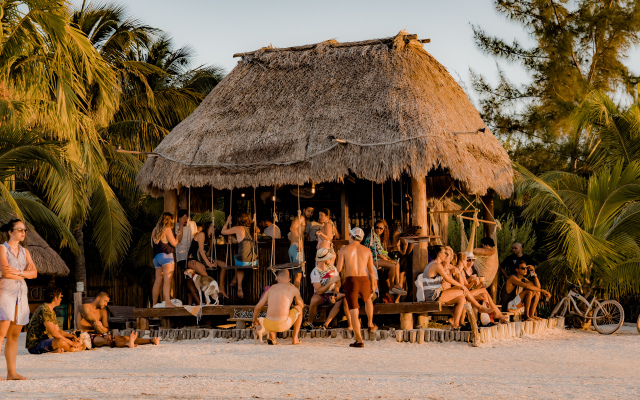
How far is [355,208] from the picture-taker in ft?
52.4

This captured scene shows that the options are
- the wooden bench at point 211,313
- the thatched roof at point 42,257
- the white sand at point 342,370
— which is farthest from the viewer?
the thatched roof at point 42,257

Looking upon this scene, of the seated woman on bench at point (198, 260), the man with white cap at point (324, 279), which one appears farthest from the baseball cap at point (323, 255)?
the seated woman on bench at point (198, 260)

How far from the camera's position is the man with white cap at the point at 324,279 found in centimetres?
1236

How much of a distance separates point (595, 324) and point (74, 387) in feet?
30.8

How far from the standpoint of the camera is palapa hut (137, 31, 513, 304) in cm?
1284

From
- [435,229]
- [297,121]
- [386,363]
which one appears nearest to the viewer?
[386,363]

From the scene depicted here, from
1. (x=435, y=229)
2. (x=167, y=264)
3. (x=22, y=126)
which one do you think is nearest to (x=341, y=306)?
(x=167, y=264)

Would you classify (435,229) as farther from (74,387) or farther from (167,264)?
(74,387)

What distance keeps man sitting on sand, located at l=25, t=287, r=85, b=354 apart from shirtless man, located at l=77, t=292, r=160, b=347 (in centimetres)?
50

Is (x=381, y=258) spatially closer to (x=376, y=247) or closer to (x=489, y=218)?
(x=376, y=247)

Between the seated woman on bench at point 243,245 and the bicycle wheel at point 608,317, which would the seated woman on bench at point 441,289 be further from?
the bicycle wheel at point 608,317

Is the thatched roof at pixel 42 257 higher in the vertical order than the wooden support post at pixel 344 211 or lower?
lower

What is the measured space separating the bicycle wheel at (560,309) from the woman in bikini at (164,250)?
647cm

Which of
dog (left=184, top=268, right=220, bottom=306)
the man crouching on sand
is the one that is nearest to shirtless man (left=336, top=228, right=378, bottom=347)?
the man crouching on sand
